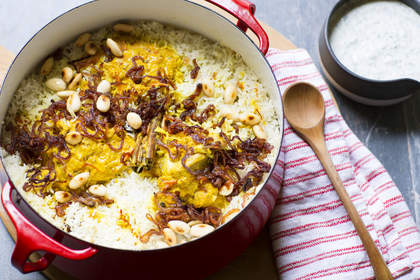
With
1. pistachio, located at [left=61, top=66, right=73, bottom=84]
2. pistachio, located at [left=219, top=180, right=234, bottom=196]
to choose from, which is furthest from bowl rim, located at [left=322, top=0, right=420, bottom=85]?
pistachio, located at [left=61, top=66, right=73, bottom=84]

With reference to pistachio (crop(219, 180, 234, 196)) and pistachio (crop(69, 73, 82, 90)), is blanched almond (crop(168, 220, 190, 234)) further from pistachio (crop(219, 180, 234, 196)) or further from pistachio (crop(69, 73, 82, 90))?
pistachio (crop(69, 73, 82, 90))

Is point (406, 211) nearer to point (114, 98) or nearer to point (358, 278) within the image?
point (358, 278)

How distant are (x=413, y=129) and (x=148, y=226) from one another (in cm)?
154

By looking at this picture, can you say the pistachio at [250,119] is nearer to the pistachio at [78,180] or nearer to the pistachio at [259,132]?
the pistachio at [259,132]

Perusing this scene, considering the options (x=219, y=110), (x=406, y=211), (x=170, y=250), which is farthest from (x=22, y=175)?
(x=406, y=211)

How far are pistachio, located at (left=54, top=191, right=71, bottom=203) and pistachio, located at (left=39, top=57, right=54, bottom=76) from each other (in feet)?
1.70

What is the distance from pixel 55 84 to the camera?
1809 mm

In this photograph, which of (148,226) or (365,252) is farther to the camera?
(365,252)

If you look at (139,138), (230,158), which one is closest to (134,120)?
→ (139,138)

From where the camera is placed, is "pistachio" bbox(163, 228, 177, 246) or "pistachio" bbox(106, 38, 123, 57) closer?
"pistachio" bbox(163, 228, 177, 246)

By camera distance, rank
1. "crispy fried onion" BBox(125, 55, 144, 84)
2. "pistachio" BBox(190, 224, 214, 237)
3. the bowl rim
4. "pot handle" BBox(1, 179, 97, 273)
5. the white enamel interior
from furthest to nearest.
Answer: the bowl rim, "crispy fried onion" BBox(125, 55, 144, 84), the white enamel interior, "pistachio" BBox(190, 224, 214, 237), "pot handle" BBox(1, 179, 97, 273)

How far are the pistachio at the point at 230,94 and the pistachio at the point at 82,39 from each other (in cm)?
64

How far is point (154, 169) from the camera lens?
1.75 m

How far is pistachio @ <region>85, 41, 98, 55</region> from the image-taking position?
1.89 m
